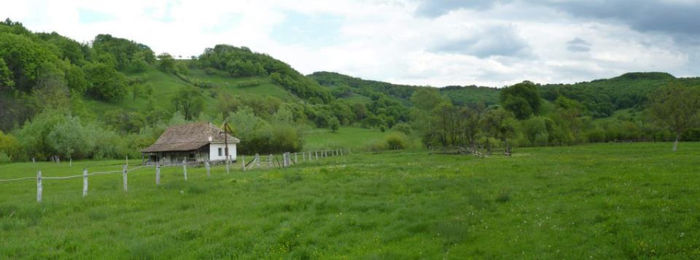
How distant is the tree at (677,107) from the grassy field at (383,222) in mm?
36300

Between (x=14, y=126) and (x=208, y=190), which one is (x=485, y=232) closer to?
(x=208, y=190)

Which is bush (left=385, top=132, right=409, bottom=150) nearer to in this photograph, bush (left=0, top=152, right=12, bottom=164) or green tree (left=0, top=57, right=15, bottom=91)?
bush (left=0, top=152, right=12, bottom=164)

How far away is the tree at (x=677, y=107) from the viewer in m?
45.6

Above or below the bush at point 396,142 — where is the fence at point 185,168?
below

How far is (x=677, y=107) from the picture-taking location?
46312mm

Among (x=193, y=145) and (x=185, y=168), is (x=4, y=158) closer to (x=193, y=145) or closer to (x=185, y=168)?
(x=193, y=145)

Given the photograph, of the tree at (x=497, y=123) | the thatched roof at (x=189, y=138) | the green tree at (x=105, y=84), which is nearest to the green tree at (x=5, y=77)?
the green tree at (x=105, y=84)

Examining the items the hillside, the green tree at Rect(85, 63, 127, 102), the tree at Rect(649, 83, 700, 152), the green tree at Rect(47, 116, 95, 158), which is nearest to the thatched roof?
the hillside

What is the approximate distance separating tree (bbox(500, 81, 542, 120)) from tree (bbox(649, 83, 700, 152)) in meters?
36.5

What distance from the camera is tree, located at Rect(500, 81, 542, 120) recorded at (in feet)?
281

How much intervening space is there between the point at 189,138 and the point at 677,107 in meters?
58.1

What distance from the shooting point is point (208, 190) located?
18656 millimetres

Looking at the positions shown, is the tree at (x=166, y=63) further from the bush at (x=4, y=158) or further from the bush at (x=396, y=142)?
the bush at (x=396, y=142)

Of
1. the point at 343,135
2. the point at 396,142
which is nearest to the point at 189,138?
the point at 396,142
